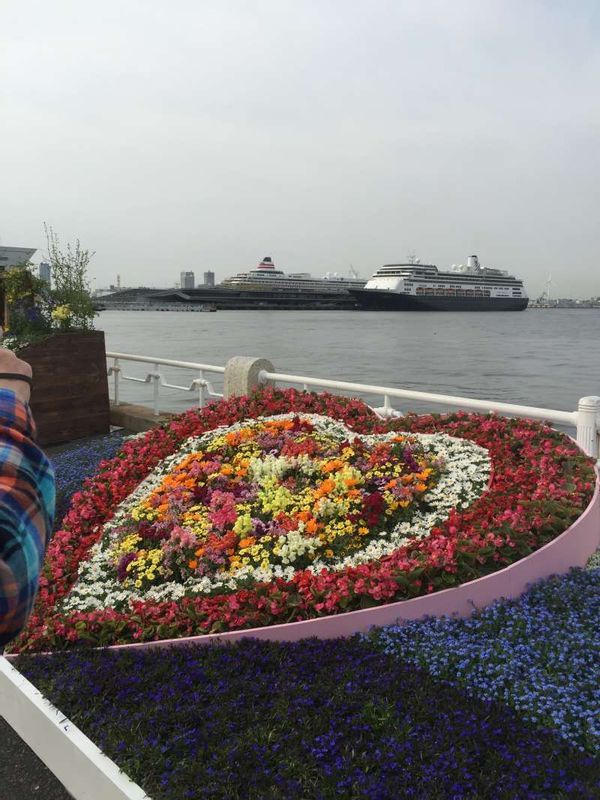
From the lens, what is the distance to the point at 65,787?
8.43 feet

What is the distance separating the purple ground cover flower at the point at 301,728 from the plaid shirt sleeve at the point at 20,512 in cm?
170

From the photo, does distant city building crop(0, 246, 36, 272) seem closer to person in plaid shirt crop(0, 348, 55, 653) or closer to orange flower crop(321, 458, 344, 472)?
orange flower crop(321, 458, 344, 472)

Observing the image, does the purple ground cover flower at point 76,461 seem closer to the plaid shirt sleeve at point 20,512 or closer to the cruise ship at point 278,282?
the plaid shirt sleeve at point 20,512

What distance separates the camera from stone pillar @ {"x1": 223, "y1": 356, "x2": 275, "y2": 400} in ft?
24.2

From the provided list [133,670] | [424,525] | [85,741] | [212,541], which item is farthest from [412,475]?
[85,741]

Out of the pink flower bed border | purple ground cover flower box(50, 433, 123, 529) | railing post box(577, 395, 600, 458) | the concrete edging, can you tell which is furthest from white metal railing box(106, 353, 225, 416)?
the concrete edging

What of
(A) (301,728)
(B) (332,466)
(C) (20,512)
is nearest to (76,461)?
(B) (332,466)

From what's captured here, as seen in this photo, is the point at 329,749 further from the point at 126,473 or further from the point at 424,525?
the point at 126,473

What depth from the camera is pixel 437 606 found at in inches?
139

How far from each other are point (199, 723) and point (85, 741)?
430mm

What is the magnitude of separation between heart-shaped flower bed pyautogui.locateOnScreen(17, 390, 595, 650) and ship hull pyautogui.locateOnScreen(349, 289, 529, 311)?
3346 inches

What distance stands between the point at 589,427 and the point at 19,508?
484cm

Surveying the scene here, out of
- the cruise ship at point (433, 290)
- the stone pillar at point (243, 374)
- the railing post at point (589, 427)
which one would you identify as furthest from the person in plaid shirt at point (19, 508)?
the cruise ship at point (433, 290)

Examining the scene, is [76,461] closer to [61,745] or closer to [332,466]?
[332,466]
